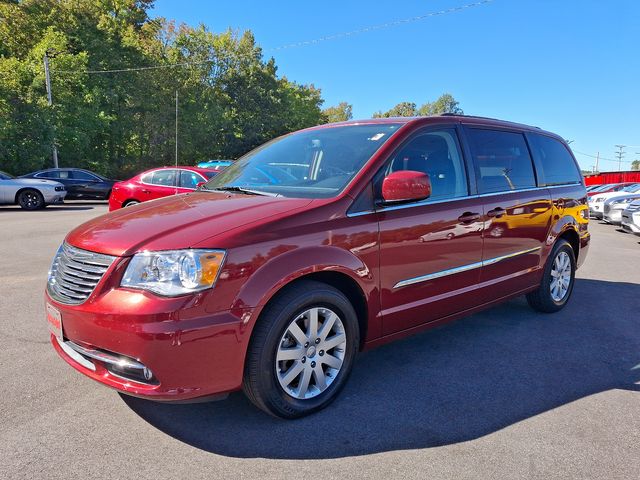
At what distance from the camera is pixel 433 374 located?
355 cm

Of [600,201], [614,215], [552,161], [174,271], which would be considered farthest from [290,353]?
[600,201]

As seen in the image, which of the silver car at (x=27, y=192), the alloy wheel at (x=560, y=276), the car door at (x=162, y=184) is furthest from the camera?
the silver car at (x=27, y=192)

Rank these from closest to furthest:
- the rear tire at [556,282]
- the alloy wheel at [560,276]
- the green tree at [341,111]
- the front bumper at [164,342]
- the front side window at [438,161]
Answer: the front bumper at [164,342] → the front side window at [438,161] → the rear tire at [556,282] → the alloy wheel at [560,276] → the green tree at [341,111]

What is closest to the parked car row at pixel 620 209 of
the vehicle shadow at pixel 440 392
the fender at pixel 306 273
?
the vehicle shadow at pixel 440 392

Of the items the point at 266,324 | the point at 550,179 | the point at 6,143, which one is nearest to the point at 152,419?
the point at 266,324

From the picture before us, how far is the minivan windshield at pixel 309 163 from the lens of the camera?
3279mm

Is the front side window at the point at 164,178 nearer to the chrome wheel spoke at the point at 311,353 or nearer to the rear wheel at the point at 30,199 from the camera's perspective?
the rear wheel at the point at 30,199

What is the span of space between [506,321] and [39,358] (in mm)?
4273

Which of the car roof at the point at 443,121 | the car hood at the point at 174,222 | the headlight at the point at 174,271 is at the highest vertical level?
the car roof at the point at 443,121

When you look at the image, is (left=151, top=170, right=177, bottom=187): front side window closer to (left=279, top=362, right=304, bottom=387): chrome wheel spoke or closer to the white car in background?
(left=279, top=362, right=304, bottom=387): chrome wheel spoke

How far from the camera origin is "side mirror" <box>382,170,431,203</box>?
10.0ft

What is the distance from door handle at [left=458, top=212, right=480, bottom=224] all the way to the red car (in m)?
8.95

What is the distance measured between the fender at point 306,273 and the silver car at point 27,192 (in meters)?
15.9

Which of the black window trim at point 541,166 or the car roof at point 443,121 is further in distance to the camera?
the black window trim at point 541,166
